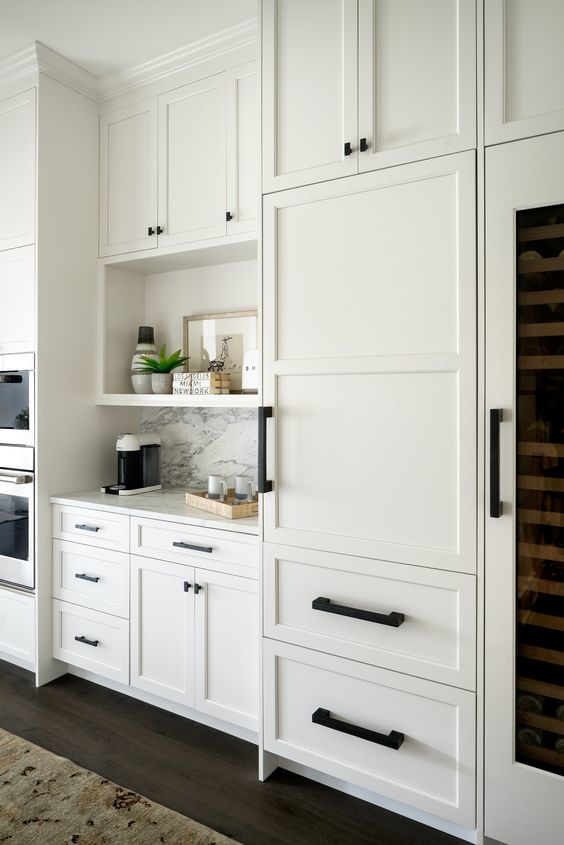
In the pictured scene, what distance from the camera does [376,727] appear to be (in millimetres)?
1781

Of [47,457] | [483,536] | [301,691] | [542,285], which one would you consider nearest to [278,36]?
[542,285]

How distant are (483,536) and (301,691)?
830mm

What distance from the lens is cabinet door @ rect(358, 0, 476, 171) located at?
159 cm

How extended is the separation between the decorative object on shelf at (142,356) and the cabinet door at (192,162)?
505mm

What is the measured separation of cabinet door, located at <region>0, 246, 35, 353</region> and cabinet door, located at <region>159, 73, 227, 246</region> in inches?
25.4

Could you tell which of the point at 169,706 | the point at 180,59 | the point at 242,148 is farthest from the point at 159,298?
the point at 169,706

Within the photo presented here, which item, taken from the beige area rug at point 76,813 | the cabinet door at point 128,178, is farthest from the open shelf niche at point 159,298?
the beige area rug at point 76,813

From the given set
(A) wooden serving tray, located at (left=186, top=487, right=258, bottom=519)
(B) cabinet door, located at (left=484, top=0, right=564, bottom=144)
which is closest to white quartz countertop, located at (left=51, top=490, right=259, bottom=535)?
(A) wooden serving tray, located at (left=186, top=487, right=258, bottom=519)

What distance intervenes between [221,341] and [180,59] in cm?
125

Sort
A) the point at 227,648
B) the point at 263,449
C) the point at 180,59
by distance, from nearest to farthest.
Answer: the point at 263,449, the point at 227,648, the point at 180,59

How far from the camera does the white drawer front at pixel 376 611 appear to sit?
65.1 inches

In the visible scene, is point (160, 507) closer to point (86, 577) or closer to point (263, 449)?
point (86, 577)

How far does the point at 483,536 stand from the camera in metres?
1.60

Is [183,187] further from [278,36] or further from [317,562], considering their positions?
[317,562]
